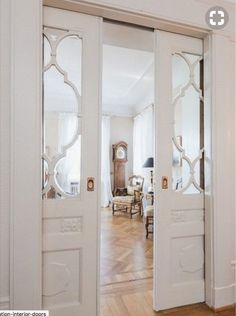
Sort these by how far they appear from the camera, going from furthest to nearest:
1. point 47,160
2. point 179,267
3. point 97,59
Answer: point 179,267, point 97,59, point 47,160

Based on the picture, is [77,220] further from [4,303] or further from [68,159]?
[4,303]

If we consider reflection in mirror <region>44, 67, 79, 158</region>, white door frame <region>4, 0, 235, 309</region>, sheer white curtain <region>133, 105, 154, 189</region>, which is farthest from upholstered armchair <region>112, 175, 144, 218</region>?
white door frame <region>4, 0, 235, 309</region>

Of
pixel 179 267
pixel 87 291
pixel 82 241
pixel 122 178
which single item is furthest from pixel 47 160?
pixel 122 178

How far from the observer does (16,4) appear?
1677 millimetres

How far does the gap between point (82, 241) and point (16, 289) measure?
0.55 m

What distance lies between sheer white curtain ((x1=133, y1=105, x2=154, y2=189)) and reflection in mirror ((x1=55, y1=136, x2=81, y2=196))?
4.22m

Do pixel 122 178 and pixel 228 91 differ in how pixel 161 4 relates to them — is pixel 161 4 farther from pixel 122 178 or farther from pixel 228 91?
pixel 122 178

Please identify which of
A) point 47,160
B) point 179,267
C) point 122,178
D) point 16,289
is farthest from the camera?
point 122,178

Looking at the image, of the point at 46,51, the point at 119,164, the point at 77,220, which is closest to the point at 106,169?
the point at 119,164

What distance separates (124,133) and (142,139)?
1.08 m
